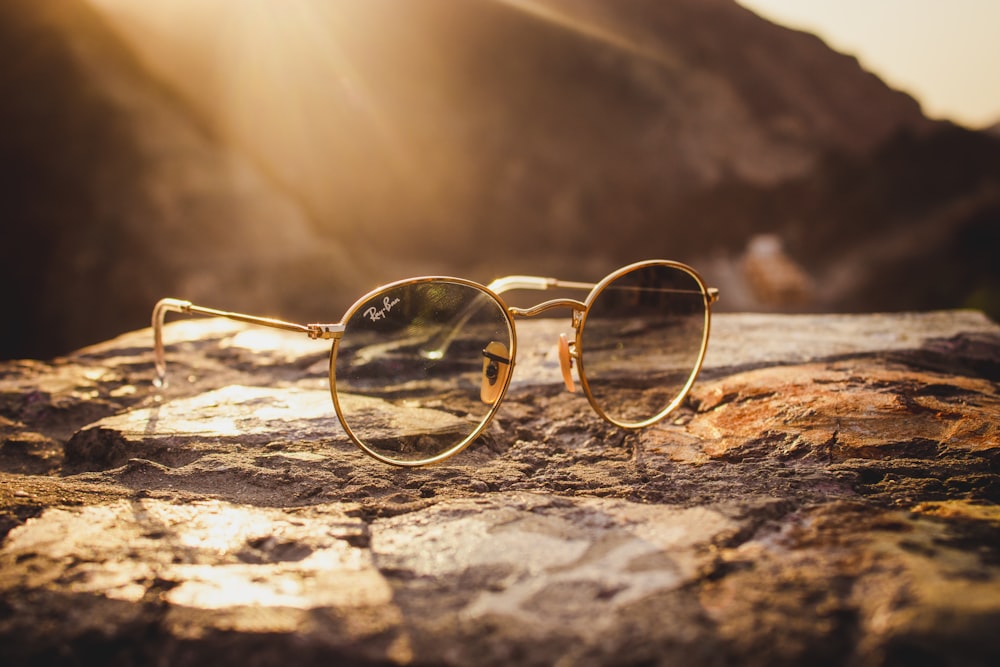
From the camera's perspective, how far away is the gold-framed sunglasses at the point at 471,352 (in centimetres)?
143

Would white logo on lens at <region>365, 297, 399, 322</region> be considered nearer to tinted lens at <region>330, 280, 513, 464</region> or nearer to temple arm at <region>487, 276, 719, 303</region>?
tinted lens at <region>330, 280, 513, 464</region>

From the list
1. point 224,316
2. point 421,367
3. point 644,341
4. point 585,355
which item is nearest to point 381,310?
point 421,367

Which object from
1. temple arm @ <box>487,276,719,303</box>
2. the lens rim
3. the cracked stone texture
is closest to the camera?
the cracked stone texture

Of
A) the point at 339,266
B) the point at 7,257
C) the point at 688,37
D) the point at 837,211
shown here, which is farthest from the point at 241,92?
the point at 837,211

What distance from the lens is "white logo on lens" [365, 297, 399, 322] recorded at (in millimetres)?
1449

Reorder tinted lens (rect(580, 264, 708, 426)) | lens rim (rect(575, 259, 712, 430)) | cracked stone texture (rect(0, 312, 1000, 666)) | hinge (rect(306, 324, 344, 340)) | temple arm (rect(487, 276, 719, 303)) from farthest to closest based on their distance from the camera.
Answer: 1. temple arm (rect(487, 276, 719, 303))
2. tinted lens (rect(580, 264, 708, 426))
3. lens rim (rect(575, 259, 712, 430))
4. hinge (rect(306, 324, 344, 340))
5. cracked stone texture (rect(0, 312, 1000, 666))

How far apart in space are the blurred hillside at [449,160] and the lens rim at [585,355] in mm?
3175

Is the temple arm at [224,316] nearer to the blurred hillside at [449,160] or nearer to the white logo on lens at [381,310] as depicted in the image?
the white logo on lens at [381,310]

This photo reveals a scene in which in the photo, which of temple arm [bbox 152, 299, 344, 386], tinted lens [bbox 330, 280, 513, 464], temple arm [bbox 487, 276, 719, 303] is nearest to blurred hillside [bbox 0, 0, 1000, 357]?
temple arm [bbox 152, 299, 344, 386]

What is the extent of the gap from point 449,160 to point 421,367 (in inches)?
162

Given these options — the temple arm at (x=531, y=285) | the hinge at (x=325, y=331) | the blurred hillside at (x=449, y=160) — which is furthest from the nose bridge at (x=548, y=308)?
the blurred hillside at (x=449, y=160)

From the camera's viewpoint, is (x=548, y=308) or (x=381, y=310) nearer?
(x=381, y=310)

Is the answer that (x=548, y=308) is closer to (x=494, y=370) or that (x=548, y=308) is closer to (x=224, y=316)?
(x=494, y=370)

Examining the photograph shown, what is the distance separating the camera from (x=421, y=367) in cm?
167
